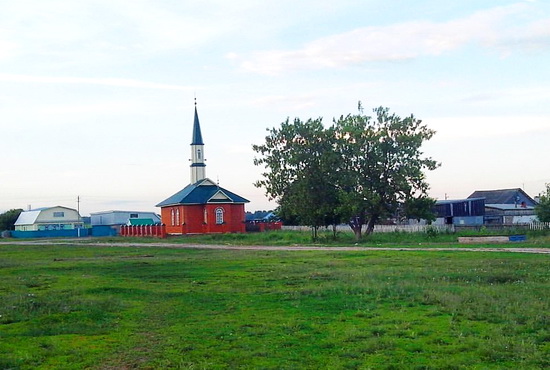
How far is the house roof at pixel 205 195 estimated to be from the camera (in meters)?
86.8

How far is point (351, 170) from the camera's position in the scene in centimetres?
5772

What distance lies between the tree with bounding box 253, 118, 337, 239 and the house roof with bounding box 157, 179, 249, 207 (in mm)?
24693

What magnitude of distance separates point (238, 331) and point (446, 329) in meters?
4.31

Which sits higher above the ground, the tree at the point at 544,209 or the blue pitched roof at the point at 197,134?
the blue pitched roof at the point at 197,134

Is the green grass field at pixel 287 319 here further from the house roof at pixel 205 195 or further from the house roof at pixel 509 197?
the house roof at pixel 509 197

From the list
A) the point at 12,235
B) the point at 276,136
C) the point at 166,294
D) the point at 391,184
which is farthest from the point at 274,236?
the point at 12,235

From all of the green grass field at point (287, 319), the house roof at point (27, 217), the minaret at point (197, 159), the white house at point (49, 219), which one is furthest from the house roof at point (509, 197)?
the house roof at point (27, 217)

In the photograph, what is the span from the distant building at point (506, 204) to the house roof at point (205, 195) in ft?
106

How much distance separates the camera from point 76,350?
1236cm

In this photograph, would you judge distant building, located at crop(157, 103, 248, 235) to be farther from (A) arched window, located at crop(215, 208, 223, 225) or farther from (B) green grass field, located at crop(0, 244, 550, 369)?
(B) green grass field, located at crop(0, 244, 550, 369)

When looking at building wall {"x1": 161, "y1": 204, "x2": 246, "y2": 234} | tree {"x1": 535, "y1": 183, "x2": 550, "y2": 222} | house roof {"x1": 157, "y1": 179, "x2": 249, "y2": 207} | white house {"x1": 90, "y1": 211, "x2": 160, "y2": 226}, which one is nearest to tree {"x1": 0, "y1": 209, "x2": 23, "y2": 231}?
white house {"x1": 90, "y1": 211, "x2": 160, "y2": 226}

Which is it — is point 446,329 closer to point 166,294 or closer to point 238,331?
point 238,331

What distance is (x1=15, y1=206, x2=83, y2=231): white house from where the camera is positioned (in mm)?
123688

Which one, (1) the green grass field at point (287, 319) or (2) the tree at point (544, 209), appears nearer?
(1) the green grass field at point (287, 319)
